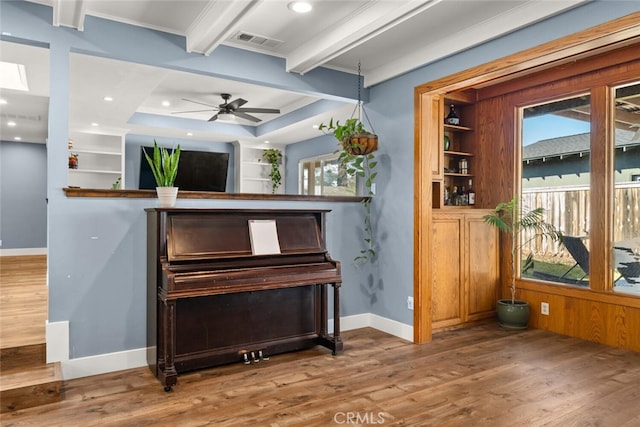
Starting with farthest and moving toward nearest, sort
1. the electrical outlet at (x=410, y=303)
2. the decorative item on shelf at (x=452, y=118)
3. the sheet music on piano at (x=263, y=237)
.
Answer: the decorative item on shelf at (x=452, y=118), the electrical outlet at (x=410, y=303), the sheet music on piano at (x=263, y=237)

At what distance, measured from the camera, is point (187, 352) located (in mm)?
3062

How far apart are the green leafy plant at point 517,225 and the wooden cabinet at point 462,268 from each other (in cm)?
17

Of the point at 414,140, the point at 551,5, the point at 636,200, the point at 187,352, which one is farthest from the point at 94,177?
the point at 636,200

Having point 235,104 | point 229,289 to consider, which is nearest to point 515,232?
point 229,289

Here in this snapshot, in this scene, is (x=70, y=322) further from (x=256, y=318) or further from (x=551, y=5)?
(x=551, y=5)

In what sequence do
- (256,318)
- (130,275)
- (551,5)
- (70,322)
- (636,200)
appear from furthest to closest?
(636,200), (256,318), (130,275), (70,322), (551,5)

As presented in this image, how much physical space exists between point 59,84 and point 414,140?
275 cm

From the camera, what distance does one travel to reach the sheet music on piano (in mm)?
3227

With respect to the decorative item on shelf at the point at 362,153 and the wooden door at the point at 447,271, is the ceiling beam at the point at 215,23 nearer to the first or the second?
the decorative item on shelf at the point at 362,153

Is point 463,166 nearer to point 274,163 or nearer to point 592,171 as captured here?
point 592,171

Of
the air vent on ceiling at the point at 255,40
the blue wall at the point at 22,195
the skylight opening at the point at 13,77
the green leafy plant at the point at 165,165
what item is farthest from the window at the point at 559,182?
the blue wall at the point at 22,195

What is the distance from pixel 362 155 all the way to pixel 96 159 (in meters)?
5.44

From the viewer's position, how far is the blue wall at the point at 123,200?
282 centimetres

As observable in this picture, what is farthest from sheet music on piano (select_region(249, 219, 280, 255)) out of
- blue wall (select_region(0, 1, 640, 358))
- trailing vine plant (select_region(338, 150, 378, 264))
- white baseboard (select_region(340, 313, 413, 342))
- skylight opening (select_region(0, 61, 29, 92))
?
skylight opening (select_region(0, 61, 29, 92))
